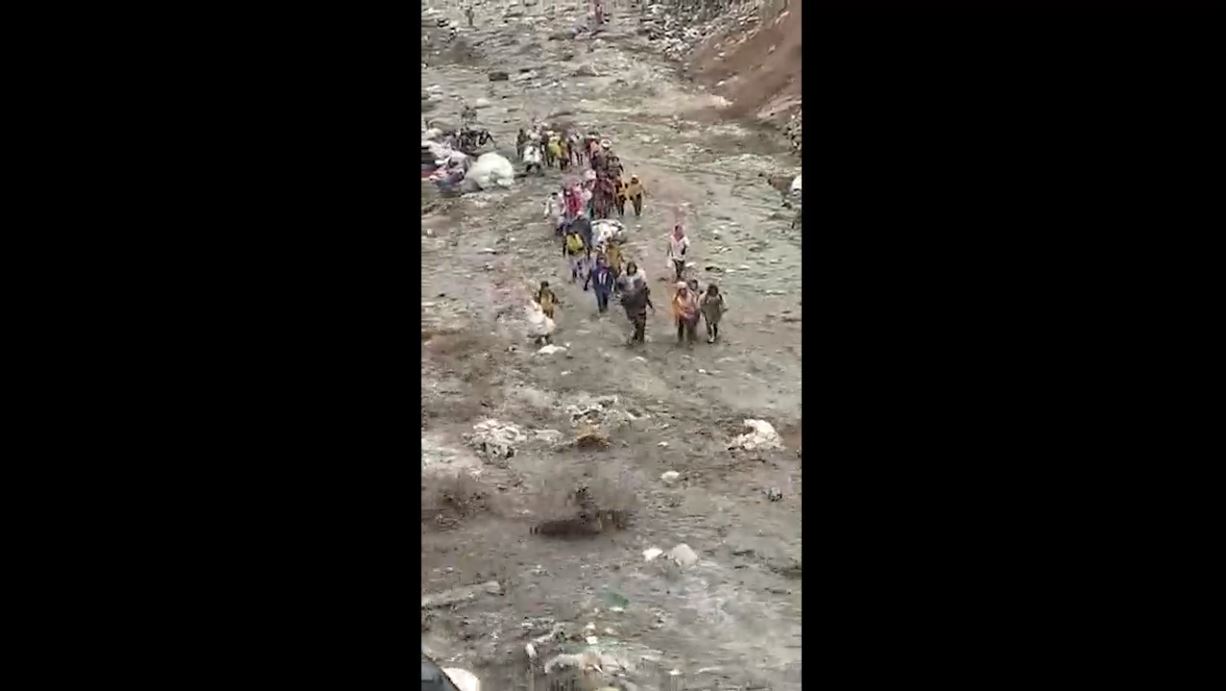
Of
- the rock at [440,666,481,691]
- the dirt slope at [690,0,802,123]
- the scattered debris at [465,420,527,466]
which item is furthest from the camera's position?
the dirt slope at [690,0,802,123]

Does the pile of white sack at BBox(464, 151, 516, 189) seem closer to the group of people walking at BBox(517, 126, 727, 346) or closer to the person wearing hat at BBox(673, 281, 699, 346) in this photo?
the group of people walking at BBox(517, 126, 727, 346)

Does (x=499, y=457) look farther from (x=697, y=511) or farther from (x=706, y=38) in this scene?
(x=706, y=38)

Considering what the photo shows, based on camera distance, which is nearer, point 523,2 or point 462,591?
point 462,591

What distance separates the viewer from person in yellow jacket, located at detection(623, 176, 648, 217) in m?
4.30

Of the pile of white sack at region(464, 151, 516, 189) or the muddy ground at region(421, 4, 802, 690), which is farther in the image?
the pile of white sack at region(464, 151, 516, 189)

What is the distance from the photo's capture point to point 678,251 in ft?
14.0

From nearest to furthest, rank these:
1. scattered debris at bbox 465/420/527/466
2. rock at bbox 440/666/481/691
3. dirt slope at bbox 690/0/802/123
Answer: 1. rock at bbox 440/666/481/691
2. scattered debris at bbox 465/420/527/466
3. dirt slope at bbox 690/0/802/123

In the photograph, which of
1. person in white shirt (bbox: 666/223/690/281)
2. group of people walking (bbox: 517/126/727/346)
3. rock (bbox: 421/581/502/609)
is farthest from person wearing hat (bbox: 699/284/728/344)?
rock (bbox: 421/581/502/609)

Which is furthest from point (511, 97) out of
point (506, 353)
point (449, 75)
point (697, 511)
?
point (697, 511)

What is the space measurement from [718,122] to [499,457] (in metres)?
1.28

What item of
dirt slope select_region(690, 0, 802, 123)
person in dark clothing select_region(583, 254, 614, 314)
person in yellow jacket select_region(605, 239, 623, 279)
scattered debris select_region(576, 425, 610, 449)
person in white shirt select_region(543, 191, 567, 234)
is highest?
dirt slope select_region(690, 0, 802, 123)

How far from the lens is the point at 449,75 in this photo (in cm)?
431

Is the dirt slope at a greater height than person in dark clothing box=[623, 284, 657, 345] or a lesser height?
greater

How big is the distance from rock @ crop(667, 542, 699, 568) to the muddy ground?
19 mm
